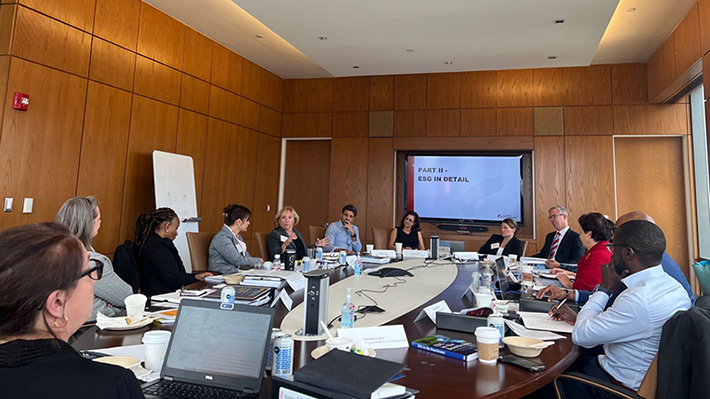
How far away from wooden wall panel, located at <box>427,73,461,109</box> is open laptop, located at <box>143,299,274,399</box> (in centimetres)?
619

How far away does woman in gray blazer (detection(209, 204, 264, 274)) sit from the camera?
346 cm

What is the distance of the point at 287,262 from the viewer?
314cm

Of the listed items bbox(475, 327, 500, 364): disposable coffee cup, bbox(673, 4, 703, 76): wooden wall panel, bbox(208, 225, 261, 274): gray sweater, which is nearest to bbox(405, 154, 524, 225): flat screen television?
bbox(673, 4, 703, 76): wooden wall panel

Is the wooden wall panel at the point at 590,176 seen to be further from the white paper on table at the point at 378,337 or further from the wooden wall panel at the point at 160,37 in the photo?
the wooden wall panel at the point at 160,37

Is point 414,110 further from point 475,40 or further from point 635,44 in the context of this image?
point 635,44

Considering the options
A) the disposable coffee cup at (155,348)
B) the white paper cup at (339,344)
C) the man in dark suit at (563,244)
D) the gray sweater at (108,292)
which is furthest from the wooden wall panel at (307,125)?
the disposable coffee cup at (155,348)

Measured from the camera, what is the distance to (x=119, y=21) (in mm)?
4684

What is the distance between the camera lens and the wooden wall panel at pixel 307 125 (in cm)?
734

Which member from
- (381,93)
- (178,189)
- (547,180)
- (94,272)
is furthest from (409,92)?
(94,272)

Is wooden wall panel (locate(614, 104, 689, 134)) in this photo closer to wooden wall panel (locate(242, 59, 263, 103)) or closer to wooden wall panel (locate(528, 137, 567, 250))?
wooden wall panel (locate(528, 137, 567, 250))

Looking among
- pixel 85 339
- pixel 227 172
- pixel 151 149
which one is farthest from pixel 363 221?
pixel 85 339

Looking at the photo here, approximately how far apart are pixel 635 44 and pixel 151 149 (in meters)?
6.50

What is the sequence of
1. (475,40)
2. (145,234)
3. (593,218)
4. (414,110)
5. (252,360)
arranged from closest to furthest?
1. (252,360)
2. (593,218)
3. (145,234)
4. (475,40)
5. (414,110)

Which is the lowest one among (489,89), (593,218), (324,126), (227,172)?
(593,218)
